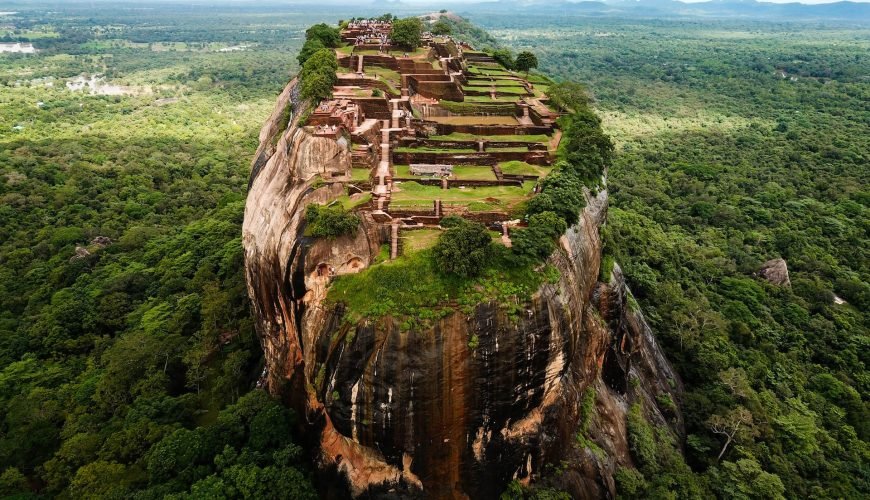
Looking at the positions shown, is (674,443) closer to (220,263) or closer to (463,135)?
(463,135)

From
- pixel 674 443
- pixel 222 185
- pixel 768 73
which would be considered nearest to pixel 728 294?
pixel 674 443

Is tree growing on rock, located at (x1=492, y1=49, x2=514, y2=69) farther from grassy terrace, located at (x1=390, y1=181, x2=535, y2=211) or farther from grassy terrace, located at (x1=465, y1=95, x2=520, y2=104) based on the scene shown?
grassy terrace, located at (x1=390, y1=181, x2=535, y2=211)

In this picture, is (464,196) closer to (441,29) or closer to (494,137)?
(494,137)

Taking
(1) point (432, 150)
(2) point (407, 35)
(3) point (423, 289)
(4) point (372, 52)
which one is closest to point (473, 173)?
(1) point (432, 150)

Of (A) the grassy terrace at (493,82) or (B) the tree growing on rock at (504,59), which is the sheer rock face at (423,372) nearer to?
(A) the grassy terrace at (493,82)

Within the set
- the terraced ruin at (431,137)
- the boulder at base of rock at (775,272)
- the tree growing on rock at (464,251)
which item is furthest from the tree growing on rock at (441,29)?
the tree growing on rock at (464,251)
